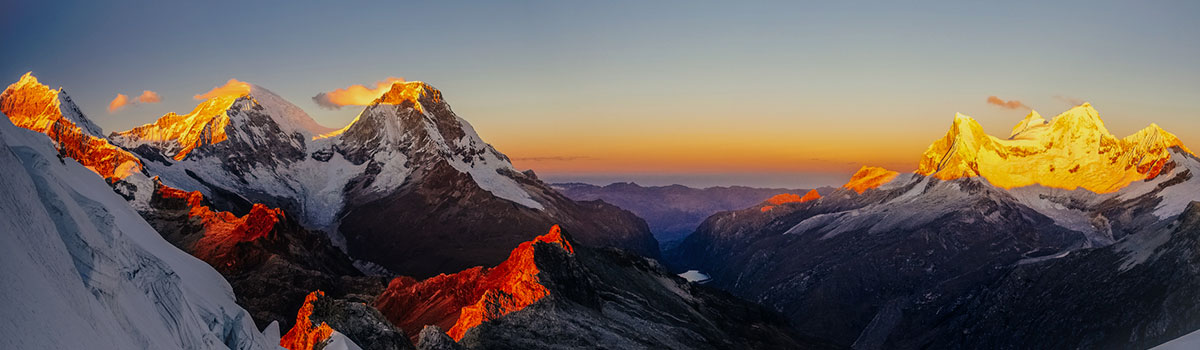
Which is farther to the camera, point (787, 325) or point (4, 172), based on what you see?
point (787, 325)

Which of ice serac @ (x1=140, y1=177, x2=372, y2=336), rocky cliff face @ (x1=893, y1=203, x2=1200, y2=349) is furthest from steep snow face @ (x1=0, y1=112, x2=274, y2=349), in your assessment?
rocky cliff face @ (x1=893, y1=203, x2=1200, y2=349)

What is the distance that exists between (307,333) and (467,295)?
1767 inches

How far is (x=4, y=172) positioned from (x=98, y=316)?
17.3 ft

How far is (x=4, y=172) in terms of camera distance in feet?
78.2

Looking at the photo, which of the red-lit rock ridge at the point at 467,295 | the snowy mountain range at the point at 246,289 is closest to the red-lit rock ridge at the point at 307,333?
the snowy mountain range at the point at 246,289

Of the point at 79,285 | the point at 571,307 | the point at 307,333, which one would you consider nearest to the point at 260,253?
the point at 571,307

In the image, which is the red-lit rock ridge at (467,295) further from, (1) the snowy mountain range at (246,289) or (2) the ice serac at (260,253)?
(2) the ice serac at (260,253)

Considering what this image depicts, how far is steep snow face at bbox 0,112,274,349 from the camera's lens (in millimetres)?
20859

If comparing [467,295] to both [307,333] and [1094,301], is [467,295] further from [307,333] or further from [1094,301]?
[1094,301]

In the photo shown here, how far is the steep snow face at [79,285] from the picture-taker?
20859 millimetres

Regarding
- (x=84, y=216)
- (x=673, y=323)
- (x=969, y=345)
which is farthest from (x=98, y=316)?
(x=969, y=345)

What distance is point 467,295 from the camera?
10094 cm

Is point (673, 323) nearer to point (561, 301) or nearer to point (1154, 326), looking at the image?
point (561, 301)

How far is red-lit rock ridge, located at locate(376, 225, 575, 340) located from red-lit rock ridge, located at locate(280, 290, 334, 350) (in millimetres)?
19050
